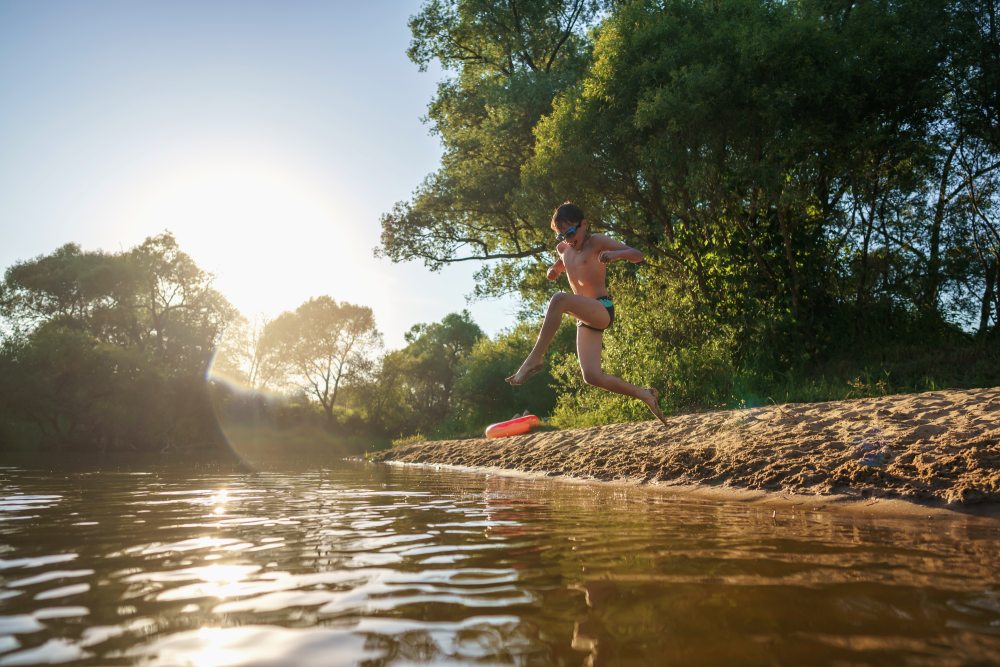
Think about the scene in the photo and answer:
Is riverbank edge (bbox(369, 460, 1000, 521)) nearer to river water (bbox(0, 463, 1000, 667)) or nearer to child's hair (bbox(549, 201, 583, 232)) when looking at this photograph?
river water (bbox(0, 463, 1000, 667))

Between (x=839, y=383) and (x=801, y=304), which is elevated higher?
(x=801, y=304)

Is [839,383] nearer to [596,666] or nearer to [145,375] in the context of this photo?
[596,666]

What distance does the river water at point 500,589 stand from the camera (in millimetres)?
1907

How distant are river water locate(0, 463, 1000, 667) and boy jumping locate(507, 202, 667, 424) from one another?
103 inches

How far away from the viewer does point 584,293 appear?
754 cm

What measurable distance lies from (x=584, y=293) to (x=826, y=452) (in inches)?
119

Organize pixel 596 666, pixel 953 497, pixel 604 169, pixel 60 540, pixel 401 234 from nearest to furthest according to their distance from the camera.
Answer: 1. pixel 596 666
2. pixel 60 540
3. pixel 953 497
4. pixel 604 169
5. pixel 401 234

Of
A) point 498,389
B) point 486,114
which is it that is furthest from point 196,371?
point 486,114

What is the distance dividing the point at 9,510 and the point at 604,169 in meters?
13.7

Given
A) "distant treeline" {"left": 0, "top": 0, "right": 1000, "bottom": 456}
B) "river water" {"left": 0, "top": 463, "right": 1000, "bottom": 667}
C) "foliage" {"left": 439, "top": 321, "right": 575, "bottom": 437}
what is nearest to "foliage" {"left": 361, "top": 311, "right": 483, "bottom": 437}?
"foliage" {"left": 439, "top": 321, "right": 575, "bottom": 437}

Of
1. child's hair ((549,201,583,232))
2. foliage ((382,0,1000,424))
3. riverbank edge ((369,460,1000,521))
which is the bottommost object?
riverbank edge ((369,460,1000,521))

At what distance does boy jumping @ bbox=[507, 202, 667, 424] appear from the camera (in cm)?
708

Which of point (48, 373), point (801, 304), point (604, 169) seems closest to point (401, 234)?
point (604, 169)

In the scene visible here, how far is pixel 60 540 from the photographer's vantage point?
381 cm
